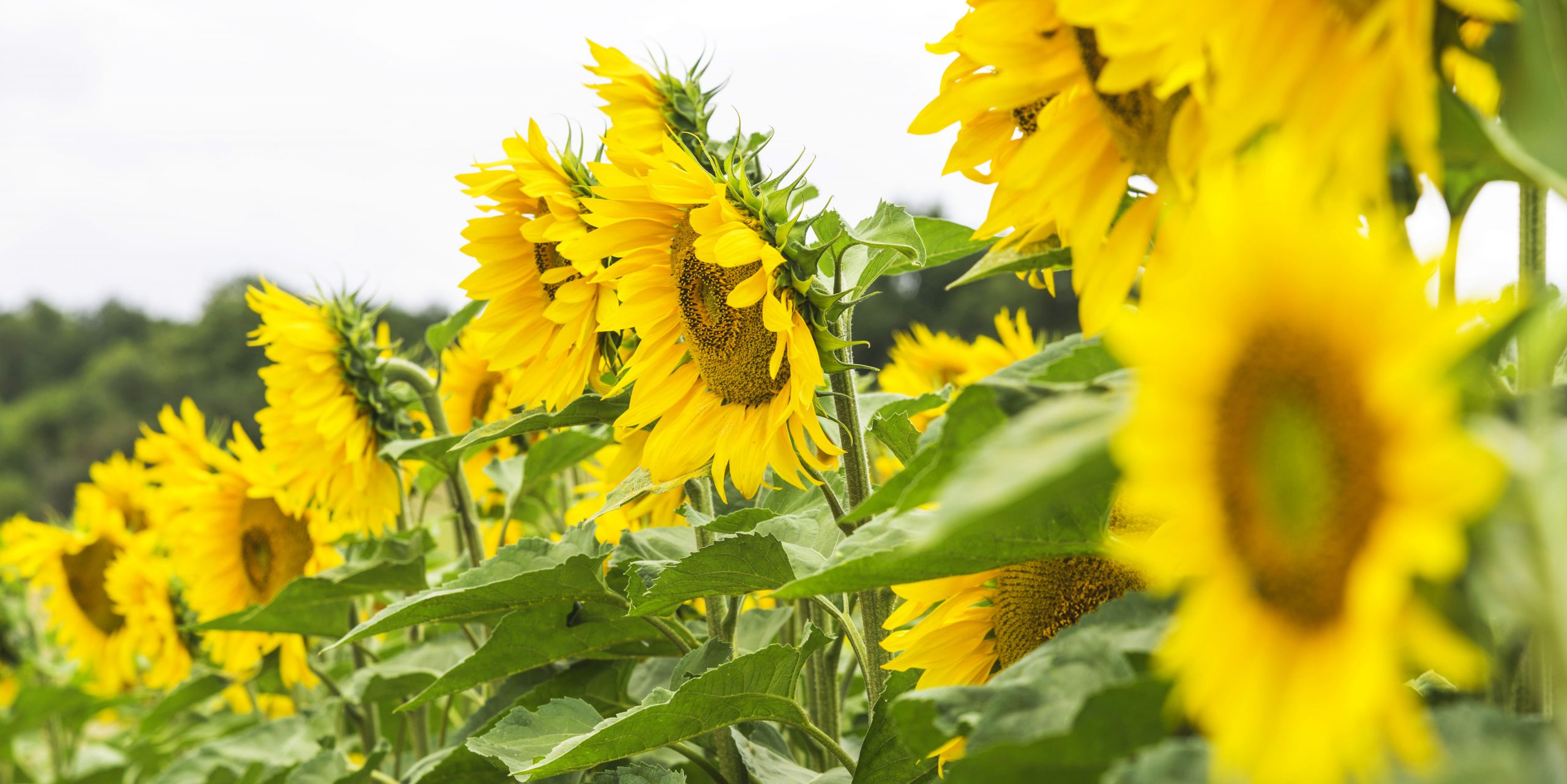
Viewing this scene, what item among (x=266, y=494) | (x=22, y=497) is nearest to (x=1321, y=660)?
(x=266, y=494)

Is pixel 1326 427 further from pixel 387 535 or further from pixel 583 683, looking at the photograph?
pixel 387 535

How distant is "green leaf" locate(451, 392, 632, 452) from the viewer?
4.09ft

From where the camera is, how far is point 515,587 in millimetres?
1209

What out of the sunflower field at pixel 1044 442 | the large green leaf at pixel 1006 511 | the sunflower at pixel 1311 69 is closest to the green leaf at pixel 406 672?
the sunflower field at pixel 1044 442

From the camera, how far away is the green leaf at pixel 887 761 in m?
0.88

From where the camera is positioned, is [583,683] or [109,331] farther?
[109,331]

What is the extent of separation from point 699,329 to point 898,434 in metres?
0.27

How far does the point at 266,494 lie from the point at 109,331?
3148 centimetres

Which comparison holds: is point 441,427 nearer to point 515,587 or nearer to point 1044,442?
point 515,587

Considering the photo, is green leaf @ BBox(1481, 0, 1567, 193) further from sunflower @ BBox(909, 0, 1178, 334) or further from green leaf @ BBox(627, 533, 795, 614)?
green leaf @ BBox(627, 533, 795, 614)

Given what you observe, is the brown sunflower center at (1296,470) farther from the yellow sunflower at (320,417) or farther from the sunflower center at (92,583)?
the sunflower center at (92,583)

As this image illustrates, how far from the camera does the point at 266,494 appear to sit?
2.27m

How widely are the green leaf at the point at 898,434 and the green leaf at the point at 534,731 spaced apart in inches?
15.8

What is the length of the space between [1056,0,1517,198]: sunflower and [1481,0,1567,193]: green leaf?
0.02m
